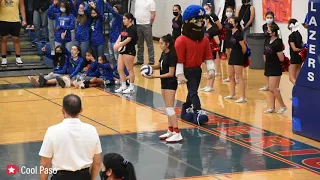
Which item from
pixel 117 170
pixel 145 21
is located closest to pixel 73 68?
pixel 145 21

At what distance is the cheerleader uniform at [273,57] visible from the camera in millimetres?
14219

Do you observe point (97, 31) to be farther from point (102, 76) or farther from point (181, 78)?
point (181, 78)

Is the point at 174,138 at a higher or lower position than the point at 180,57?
lower

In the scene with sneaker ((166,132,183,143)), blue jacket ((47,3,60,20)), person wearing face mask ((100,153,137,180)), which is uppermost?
blue jacket ((47,3,60,20))

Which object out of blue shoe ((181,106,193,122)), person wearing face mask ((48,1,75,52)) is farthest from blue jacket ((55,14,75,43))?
blue shoe ((181,106,193,122))

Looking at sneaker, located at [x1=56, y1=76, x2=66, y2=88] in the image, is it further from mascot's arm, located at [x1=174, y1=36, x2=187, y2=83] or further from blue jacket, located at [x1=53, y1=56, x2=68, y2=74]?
mascot's arm, located at [x1=174, y1=36, x2=187, y2=83]

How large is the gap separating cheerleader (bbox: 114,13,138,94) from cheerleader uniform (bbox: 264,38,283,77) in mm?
3367

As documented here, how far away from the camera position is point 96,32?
740 inches

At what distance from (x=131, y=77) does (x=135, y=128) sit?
11.9ft

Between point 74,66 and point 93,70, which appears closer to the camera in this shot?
point 93,70

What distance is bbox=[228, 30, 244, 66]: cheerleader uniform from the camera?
1534 centimetres

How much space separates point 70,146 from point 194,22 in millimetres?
6687

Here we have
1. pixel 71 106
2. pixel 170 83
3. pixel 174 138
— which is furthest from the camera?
pixel 170 83

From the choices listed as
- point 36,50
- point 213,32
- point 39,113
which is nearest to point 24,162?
point 39,113
